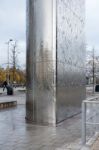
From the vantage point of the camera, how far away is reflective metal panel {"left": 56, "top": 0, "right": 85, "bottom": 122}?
14.7 meters

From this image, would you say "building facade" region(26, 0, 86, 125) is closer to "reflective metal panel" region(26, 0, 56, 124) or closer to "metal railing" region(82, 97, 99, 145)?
"reflective metal panel" region(26, 0, 56, 124)

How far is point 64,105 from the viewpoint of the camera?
50.5ft

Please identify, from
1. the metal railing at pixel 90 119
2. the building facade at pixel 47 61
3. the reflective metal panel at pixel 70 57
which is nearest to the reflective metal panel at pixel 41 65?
the building facade at pixel 47 61

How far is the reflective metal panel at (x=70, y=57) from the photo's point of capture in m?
14.7

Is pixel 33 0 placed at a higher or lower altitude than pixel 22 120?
higher

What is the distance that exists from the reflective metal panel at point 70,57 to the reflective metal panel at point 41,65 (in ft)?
1.57

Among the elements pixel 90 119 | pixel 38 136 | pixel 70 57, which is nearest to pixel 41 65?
pixel 70 57

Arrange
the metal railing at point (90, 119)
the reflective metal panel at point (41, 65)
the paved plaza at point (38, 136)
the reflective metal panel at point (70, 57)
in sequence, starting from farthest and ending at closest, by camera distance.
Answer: the reflective metal panel at point (70, 57), the reflective metal panel at point (41, 65), the paved plaza at point (38, 136), the metal railing at point (90, 119)

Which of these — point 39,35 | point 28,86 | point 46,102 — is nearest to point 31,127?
point 46,102

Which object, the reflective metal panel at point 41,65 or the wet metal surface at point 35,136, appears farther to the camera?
the reflective metal panel at point 41,65

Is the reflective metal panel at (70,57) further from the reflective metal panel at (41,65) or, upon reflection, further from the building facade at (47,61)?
the reflective metal panel at (41,65)

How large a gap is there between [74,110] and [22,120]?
3.49 meters

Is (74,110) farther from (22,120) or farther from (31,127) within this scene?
(31,127)

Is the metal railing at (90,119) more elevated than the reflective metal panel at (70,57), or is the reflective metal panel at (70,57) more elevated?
the reflective metal panel at (70,57)
